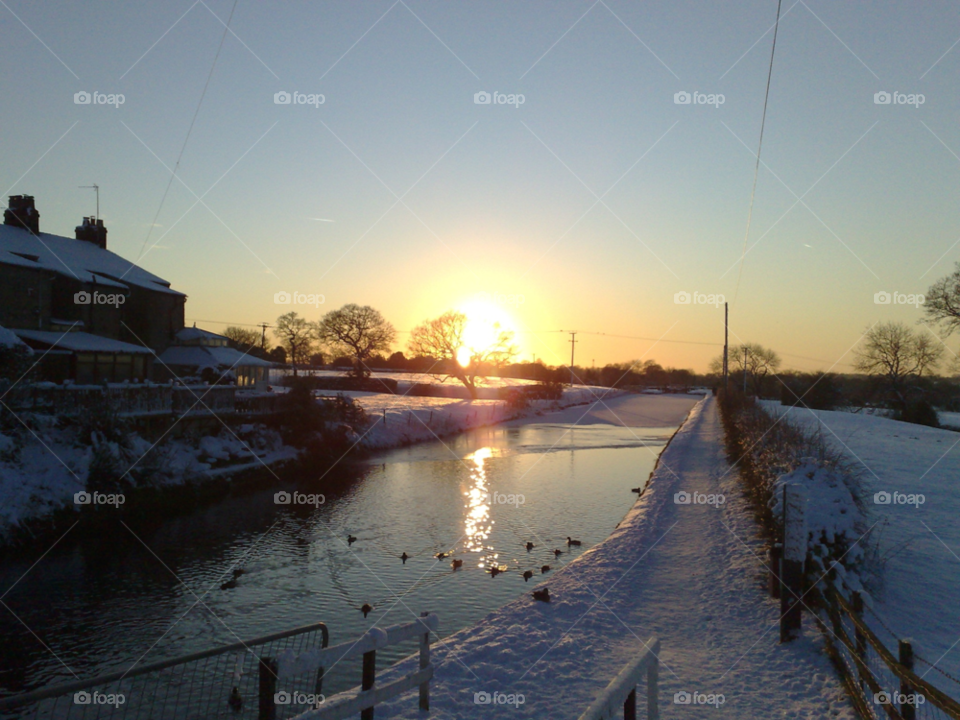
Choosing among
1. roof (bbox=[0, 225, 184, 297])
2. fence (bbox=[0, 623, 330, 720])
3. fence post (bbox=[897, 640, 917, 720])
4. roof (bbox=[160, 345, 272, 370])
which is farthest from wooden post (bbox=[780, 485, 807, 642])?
roof (bbox=[160, 345, 272, 370])

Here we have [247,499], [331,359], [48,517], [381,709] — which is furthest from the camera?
[331,359]

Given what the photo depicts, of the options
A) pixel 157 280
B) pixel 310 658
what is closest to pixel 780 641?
pixel 310 658

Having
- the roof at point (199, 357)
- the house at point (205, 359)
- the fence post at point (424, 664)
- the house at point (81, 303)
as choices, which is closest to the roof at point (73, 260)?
the house at point (81, 303)

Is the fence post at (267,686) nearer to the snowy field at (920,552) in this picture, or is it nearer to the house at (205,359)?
the snowy field at (920,552)

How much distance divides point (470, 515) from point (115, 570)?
10215mm

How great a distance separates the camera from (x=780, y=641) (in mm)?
8547

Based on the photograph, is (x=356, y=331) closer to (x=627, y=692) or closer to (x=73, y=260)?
(x=73, y=260)

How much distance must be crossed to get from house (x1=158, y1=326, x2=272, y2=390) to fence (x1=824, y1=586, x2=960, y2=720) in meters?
34.5

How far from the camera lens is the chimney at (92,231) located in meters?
39.2

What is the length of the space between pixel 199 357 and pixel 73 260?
870 centimetres

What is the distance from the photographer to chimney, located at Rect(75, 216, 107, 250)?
39250 millimetres

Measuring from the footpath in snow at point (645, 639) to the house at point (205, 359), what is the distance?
30251mm

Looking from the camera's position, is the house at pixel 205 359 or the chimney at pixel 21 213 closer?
the chimney at pixel 21 213

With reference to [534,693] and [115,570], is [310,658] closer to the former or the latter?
[534,693]
